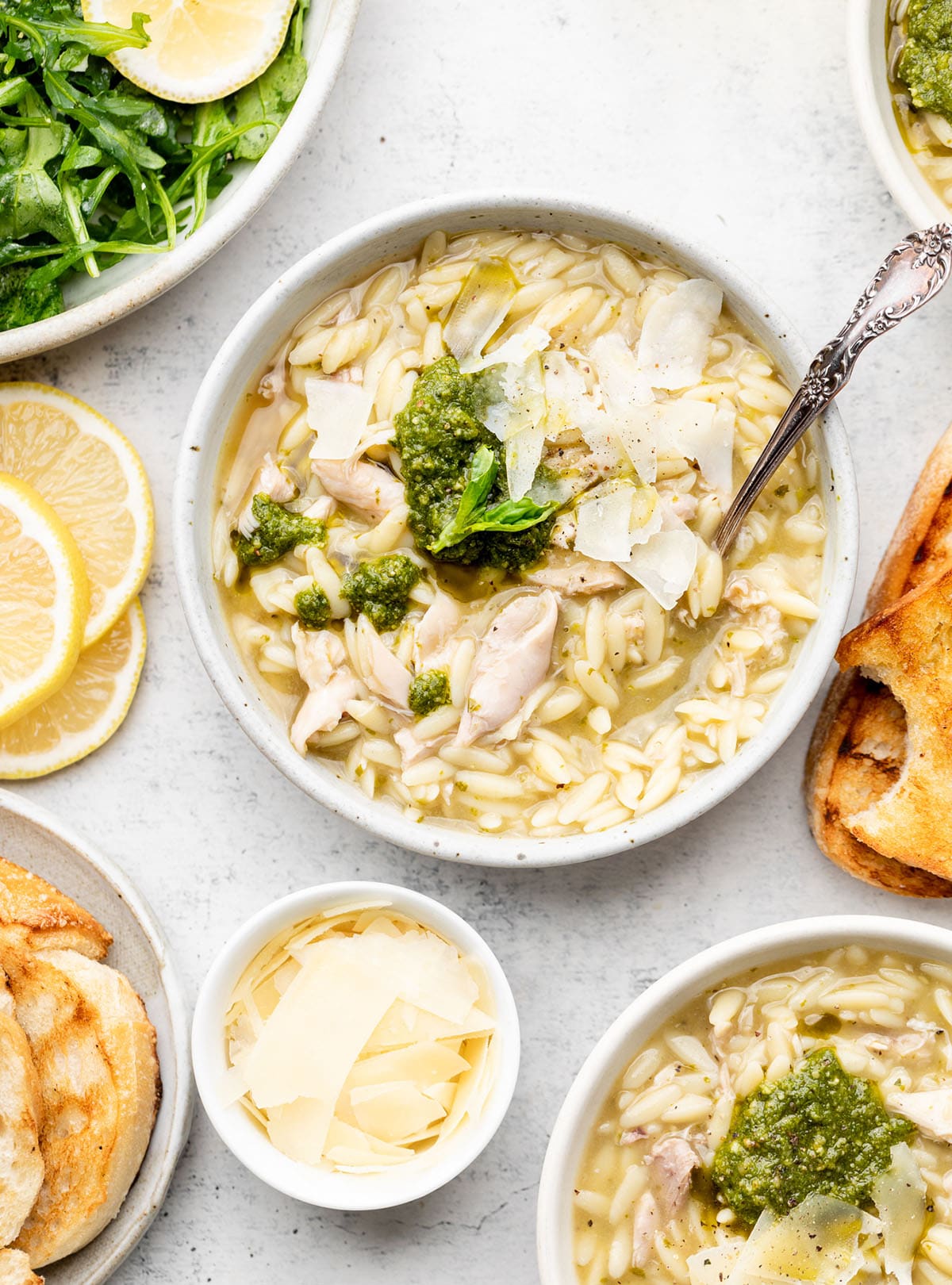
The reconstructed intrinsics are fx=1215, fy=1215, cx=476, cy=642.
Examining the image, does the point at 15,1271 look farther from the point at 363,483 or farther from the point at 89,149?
the point at 89,149

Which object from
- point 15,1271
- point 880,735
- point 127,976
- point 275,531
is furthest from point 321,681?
point 15,1271

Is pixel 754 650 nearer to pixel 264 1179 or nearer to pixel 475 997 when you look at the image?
pixel 475 997

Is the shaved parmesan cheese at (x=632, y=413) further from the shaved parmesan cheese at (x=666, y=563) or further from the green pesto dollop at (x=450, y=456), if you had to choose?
the green pesto dollop at (x=450, y=456)

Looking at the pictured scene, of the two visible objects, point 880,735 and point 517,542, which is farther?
point 880,735

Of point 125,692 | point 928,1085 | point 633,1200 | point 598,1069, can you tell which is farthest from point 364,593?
point 928,1085

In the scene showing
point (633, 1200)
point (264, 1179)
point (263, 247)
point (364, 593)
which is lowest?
point (264, 1179)

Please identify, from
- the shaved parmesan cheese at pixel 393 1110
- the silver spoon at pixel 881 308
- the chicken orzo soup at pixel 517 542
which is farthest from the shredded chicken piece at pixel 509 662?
the shaved parmesan cheese at pixel 393 1110

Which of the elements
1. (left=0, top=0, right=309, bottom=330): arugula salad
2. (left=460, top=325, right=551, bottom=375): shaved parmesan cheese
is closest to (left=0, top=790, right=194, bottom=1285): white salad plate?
(left=0, top=0, right=309, bottom=330): arugula salad
